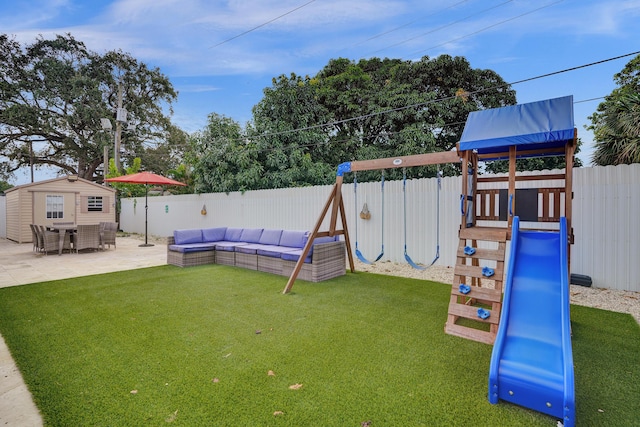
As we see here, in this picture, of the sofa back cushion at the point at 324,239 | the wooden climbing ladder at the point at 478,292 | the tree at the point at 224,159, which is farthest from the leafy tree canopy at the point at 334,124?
the wooden climbing ladder at the point at 478,292

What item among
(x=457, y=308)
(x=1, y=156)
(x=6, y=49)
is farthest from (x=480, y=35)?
(x=1, y=156)

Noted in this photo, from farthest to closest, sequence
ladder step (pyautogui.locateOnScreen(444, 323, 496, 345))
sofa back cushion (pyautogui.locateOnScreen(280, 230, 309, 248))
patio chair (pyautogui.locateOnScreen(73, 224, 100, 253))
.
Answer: patio chair (pyautogui.locateOnScreen(73, 224, 100, 253)), sofa back cushion (pyautogui.locateOnScreen(280, 230, 309, 248)), ladder step (pyautogui.locateOnScreen(444, 323, 496, 345))

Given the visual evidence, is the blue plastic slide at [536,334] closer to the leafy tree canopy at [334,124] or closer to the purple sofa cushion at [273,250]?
the purple sofa cushion at [273,250]

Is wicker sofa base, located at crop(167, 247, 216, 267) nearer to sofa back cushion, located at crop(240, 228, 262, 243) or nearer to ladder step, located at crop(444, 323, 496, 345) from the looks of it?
sofa back cushion, located at crop(240, 228, 262, 243)

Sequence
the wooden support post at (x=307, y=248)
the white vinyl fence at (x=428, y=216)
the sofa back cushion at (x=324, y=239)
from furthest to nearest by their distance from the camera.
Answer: the sofa back cushion at (x=324, y=239), the wooden support post at (x=307, y=248), the white vinyl fence at (x=428, y=216)

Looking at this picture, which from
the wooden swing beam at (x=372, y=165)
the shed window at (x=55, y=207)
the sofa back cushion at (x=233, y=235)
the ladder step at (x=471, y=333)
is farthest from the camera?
the shed window at (x=55, y=207)

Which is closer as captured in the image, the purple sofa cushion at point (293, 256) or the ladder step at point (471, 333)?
the ladder step at point (471, 333)

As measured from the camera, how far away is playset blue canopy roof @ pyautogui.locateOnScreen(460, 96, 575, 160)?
10.6 ft

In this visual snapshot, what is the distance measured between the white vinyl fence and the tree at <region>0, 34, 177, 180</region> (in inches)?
445

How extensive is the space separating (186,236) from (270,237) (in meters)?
2.10

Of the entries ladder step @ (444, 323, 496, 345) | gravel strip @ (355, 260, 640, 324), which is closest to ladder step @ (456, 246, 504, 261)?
ladder step @ (444, 323, 496, 345)

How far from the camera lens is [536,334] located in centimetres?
238

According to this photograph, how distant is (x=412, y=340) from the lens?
3.12 m

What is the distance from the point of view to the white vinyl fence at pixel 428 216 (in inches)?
187
